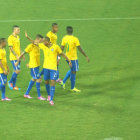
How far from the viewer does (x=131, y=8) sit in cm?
2347

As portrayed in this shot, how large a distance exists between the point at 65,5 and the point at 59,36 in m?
3.48

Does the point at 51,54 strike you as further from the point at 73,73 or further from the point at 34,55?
the point at 73,73

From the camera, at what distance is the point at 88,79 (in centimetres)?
1623

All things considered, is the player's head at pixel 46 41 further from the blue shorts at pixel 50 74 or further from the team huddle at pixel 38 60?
the blue shorts at pixel 50 74

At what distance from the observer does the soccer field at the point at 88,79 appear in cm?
1191

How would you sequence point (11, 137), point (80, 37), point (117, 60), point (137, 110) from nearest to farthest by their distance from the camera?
point (11, 137)
point (137, 110)
point (117, 60)
point (80, 37)

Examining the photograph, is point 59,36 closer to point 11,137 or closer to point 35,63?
point 35,63

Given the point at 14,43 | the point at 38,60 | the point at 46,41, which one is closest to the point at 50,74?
the point at 38,60

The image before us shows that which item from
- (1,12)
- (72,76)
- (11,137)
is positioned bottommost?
(11,137)

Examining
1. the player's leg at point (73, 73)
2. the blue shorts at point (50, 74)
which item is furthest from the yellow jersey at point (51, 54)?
the player's leg at point (73, 73)

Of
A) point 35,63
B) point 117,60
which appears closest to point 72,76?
point 35,63

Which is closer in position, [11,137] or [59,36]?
[11,137]

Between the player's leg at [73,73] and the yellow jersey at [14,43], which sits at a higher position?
the yellow jersey at [14,43]

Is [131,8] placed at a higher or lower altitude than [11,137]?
higher
